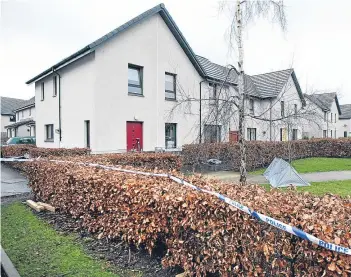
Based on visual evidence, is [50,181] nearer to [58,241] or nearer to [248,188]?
[58,241]

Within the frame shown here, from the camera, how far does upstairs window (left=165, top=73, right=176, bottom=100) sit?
18.2m

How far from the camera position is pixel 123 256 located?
4508 millimetres

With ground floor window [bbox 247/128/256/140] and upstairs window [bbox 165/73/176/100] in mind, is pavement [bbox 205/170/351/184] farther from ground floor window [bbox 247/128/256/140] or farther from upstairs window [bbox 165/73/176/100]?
ground floor window [bbox 247/128/256/140]

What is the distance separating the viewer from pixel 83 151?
1330 cm

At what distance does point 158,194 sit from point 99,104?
11.4 meters

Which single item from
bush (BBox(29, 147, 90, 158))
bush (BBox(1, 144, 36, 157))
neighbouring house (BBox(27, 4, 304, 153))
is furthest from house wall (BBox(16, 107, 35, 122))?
bush (BBox(29, 147, 90, 158))

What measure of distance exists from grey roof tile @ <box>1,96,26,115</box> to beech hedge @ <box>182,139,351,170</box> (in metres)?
45.2

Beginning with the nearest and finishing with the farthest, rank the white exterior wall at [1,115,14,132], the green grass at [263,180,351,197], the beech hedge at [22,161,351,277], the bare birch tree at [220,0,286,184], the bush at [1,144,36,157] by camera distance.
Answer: the beech hedge at [22,161,351,277] → the bare birch tree at [220,0,286,184] → the green grass at [263,180,351,197] → the bush at [1,144,36,157] → the white exterior wall at [1,115,14,132]

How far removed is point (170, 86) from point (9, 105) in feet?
154

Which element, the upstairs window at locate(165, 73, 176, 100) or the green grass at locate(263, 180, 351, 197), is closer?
the green grass at locate(263, 180, 351, 197)

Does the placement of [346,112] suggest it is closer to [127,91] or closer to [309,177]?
[309,177]

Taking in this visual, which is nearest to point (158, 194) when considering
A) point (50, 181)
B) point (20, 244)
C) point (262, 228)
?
point (262, 228)

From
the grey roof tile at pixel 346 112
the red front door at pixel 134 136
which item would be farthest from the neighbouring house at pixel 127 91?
the grey roof tile at pixel 346 112

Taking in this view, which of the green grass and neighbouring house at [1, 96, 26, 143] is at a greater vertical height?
neighbouring house at [1, 96, 26, 143]
